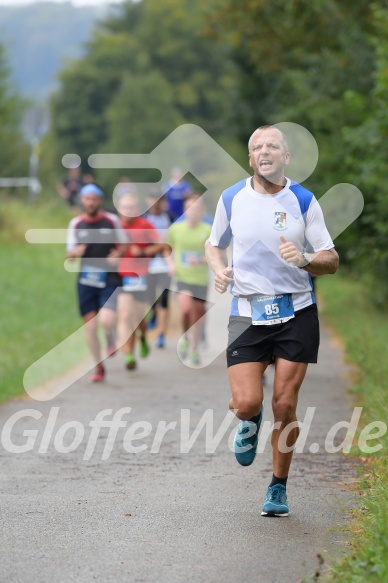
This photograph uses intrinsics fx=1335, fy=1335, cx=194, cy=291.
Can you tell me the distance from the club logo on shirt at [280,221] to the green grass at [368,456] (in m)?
1.51

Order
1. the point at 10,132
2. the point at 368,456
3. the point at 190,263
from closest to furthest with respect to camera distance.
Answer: the point at 368,456
the point at 190,263
the point at 10,132

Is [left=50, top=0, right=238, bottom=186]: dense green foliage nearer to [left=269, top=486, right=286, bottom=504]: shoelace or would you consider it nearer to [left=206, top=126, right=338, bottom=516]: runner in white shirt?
[left=206, top=126, right=338, bottom=516]: runner in white shirt

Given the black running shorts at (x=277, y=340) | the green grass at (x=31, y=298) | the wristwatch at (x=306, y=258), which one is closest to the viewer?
the wristwatch at (x=306, y=258)

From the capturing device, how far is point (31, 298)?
83.2 ft

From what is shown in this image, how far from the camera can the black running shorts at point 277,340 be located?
7504 mm

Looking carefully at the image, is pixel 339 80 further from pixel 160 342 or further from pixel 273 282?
pixel 273 282

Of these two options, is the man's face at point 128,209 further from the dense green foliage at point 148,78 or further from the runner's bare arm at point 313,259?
the dense green foliage at point 148,78

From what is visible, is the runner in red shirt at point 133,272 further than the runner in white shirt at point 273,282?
Yes

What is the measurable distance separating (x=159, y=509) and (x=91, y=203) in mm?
6874

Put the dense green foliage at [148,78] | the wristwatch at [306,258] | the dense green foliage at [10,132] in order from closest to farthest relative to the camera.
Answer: the wristwatch at [306,258], the dense green foliage at [10,132], the dense green foliage at [148,78]

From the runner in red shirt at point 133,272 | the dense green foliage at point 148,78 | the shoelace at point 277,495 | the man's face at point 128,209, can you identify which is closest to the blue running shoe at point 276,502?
the shoelace at point 277,495

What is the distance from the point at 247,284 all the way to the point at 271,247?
0.26 m

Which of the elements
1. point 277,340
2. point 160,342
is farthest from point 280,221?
point 160,342

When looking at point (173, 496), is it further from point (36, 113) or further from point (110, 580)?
point (36, 113)
